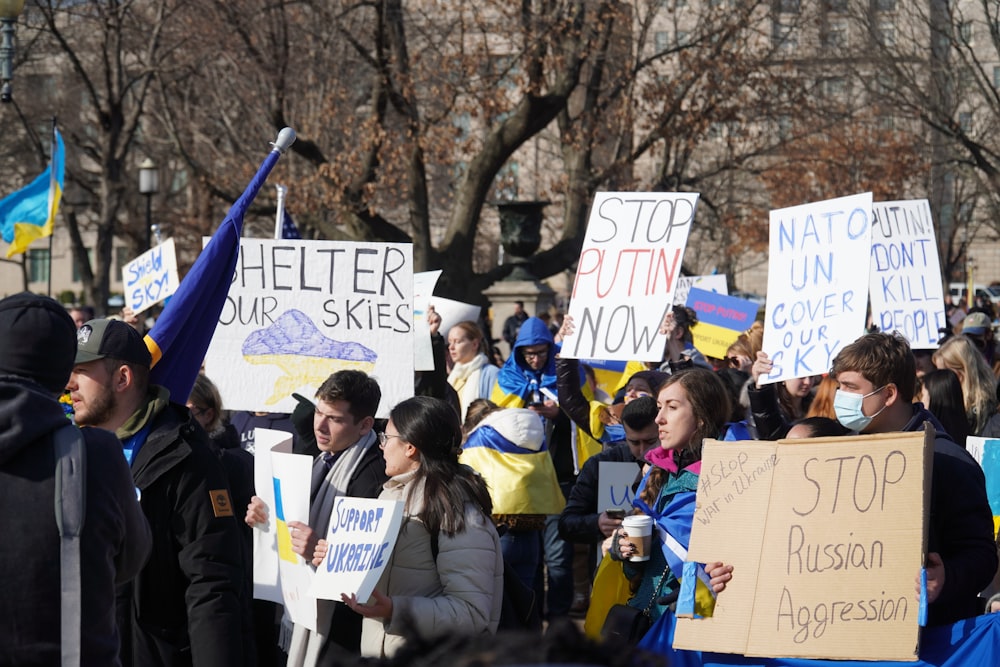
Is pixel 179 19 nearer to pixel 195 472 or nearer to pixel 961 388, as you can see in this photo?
pixel 961 388

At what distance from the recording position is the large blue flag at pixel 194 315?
14.9 feet

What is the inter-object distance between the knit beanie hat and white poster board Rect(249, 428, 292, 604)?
4.34ft

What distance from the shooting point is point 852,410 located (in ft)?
14.5

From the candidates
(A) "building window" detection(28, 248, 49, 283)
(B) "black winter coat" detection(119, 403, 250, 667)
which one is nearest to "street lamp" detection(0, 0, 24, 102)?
(B) "black winter coat" detection(119, 403, 250, 667)

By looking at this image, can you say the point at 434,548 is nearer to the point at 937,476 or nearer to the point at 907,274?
the point at 937,476

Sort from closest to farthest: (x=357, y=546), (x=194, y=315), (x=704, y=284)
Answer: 1. (x=357, y=546)
2. (x=194, y=315)
3. (x=704, y=284)

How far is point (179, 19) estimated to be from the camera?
80.8 feet

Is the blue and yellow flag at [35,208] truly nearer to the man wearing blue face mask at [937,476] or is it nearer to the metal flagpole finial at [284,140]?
the metal flagpole finial at [284,140]

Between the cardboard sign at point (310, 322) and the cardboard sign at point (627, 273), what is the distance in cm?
147

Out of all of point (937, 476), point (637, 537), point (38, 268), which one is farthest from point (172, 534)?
point (38, 268)

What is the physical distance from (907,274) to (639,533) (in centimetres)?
502

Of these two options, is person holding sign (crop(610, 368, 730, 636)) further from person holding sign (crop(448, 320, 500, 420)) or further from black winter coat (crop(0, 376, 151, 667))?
person holding sign (crop(448, 320, 500, 420))

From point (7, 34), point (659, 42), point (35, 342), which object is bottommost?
point (35, 342)

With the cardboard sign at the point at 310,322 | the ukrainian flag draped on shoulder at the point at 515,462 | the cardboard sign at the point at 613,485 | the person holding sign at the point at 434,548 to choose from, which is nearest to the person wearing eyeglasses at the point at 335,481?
the person holding sign at the point at 434,548
